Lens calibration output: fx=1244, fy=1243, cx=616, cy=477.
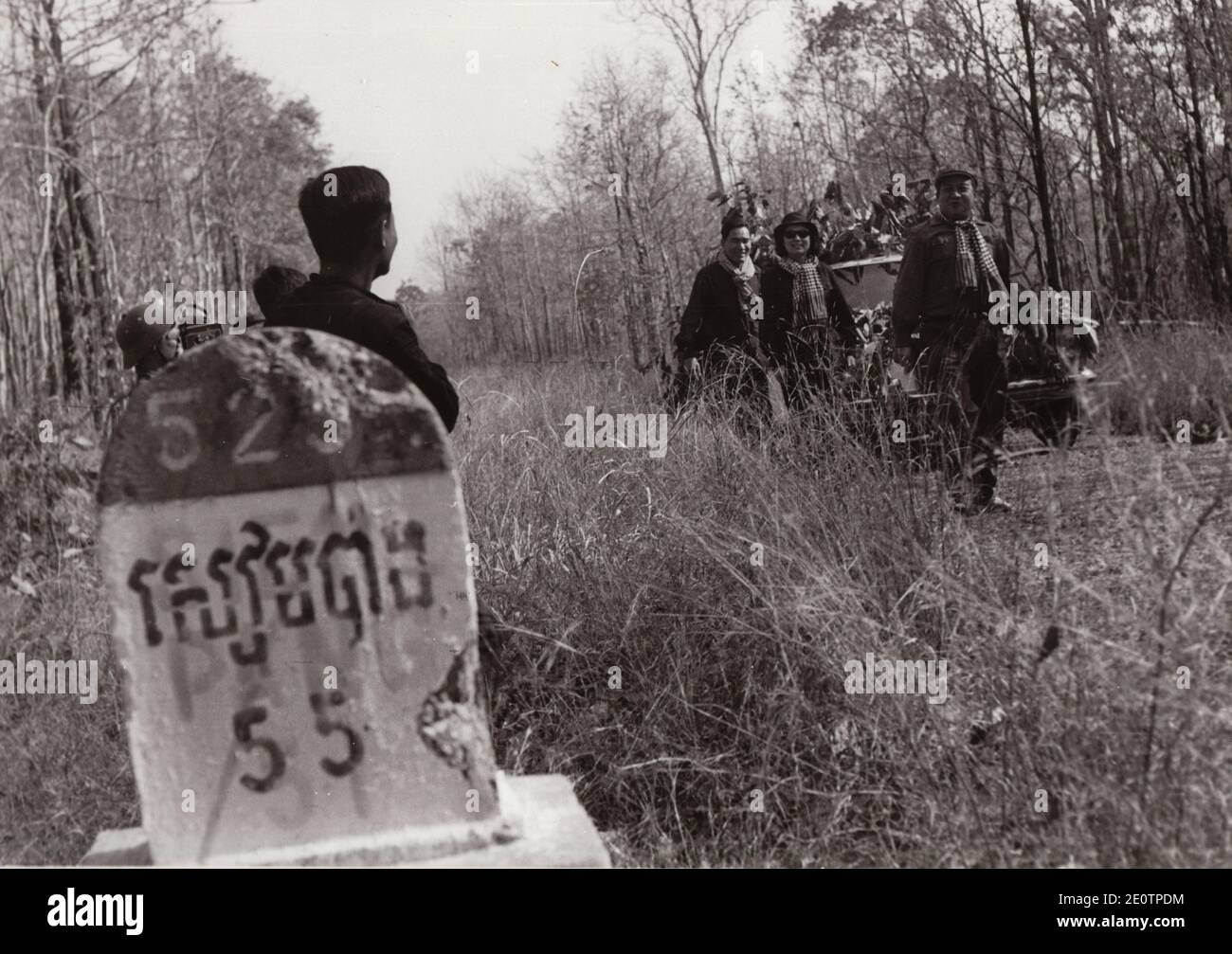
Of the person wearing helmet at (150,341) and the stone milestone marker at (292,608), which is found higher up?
the person wearing helmet at (150,341)

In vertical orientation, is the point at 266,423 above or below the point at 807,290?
below

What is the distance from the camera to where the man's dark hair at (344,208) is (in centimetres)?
274

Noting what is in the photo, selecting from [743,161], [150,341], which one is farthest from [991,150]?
[150,341]

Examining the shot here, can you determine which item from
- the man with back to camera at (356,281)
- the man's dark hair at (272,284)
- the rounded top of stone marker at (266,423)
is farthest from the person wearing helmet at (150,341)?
the rounded top of stone marker at (266,423)

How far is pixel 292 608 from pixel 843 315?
15.8 feet

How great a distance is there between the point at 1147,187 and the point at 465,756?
41.6 feet

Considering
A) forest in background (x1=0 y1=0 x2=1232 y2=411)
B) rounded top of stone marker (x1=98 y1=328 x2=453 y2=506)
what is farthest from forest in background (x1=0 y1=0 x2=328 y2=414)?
rounded top of stone marker (x1=98 y1=328 x2=453 y2=506)

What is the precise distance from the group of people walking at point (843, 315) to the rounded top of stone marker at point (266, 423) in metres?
3.01

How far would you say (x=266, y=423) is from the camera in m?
1.97

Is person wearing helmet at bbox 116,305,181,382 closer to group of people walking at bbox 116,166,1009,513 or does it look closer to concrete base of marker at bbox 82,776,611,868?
group of people walking at bbox 116,166,1009,513

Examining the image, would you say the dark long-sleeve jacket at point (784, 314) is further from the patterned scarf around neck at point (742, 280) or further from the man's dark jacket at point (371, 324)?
the man's dark jacket at point (371, 324)

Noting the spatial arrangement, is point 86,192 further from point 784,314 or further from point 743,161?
point 743,161
